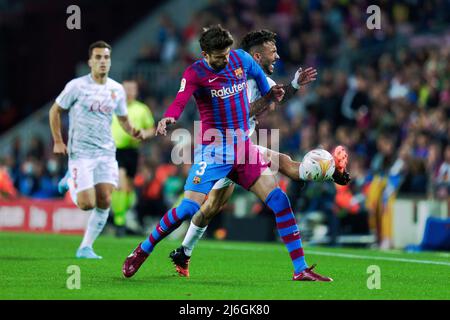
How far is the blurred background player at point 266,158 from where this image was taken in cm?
1009

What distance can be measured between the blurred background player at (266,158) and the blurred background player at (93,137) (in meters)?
2.34

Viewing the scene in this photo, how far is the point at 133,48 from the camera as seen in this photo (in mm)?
27484

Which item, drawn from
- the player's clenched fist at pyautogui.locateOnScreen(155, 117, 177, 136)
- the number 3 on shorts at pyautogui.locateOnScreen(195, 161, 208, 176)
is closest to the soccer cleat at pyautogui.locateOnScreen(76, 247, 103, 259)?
the number 3 on shorts at pyautogui.locateOnScreen(195, 161, 208, 176)

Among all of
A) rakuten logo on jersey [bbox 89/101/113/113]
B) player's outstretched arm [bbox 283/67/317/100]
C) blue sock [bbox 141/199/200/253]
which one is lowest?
blue sock [bbox 141/199/200/253]

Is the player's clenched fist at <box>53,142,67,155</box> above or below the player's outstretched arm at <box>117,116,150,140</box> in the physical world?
below

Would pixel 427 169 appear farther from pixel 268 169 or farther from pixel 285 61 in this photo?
pixel 268 169

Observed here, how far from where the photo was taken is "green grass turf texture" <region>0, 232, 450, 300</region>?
8.46 metres

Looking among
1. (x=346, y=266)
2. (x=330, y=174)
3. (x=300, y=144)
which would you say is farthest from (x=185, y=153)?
(x=330, y=174)

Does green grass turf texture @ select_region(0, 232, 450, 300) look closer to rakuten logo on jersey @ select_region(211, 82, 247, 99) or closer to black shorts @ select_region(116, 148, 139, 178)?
rakuten logo on jersey @ select_region(211, 82, 247, 99)

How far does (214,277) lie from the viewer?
10.1 metres


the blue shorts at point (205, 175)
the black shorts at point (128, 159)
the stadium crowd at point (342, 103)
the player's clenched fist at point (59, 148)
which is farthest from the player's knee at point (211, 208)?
the black shorts at point (128, 159)

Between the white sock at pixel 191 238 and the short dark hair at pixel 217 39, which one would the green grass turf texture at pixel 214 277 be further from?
the short dark hair at pixel 217 39

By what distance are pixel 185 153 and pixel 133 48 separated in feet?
23.5

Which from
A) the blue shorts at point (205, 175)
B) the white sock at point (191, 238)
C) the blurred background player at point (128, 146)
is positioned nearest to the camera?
the blue shorts at point (205, 175)
